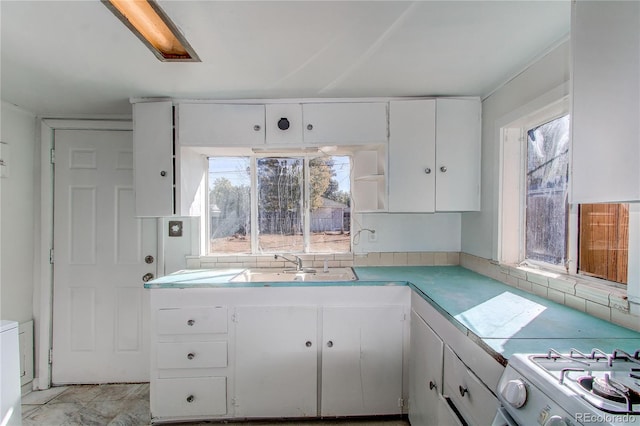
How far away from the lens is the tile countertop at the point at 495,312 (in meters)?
0.99

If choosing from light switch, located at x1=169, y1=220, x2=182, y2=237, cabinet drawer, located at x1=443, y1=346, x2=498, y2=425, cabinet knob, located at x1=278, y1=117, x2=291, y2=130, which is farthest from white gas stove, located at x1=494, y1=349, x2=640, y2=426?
light switch, located at x1=169, y1=220, x2=182, y2=237

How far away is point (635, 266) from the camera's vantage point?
1.10 meters

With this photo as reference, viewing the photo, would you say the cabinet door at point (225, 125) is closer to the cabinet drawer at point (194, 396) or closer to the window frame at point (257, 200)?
the window frame at point (257, 200)

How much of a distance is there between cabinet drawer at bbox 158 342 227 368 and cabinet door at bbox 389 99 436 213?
1.52 meters

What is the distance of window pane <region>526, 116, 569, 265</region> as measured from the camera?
1531 millimetres

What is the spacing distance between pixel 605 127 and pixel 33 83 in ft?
9.46

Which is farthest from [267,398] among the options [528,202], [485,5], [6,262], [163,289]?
[485,5]

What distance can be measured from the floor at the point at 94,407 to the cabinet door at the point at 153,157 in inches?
54.4

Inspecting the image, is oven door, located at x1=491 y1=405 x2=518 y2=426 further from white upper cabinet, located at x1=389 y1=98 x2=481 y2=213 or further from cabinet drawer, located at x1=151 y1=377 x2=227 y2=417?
cabinet drawer, located at x1=151 y1=377 x2=227 y2=417

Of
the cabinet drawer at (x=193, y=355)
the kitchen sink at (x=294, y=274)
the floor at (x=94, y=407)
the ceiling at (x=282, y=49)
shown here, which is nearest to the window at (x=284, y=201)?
the kitchen sink at (x=294, y=274)

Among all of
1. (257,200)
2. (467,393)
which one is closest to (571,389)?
(467,393)

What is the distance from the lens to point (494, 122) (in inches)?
76.7

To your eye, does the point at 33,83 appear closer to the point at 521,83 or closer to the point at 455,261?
the point at 521,83

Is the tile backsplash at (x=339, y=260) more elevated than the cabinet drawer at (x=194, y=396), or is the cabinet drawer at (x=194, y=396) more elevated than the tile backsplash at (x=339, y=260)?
the tile backsplash at (x=339, y=260)
